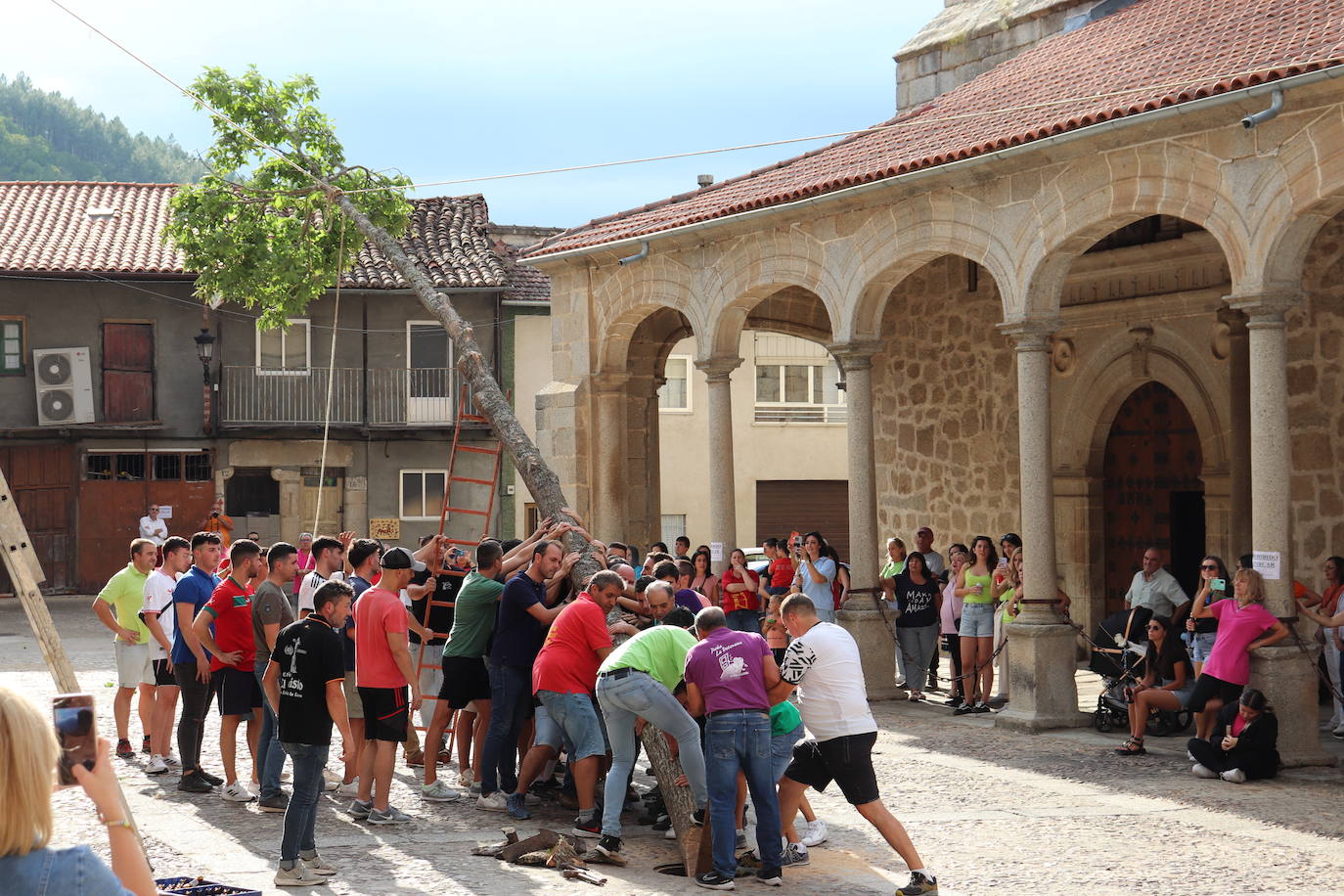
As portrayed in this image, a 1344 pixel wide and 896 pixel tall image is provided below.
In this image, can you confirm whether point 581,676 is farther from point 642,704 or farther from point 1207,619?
point 1207,619

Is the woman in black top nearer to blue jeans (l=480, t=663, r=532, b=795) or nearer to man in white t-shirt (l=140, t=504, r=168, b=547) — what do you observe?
blue jeans (l=480, t=663, r=532, b=795)

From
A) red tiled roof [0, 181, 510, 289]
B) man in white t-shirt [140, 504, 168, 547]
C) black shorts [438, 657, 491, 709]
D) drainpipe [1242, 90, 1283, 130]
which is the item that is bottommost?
black shorts [438, 657, 491, 709]

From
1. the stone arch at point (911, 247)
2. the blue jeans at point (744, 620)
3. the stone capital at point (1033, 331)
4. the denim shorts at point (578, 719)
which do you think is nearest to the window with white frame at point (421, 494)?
the blue jeans at point (744, 620)

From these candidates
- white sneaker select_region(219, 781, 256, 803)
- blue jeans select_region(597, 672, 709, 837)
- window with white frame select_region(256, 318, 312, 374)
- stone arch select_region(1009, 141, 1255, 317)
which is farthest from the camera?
window with white frame select_region(256, 318, 312, 374)

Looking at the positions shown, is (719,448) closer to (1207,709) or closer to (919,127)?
(919,127)

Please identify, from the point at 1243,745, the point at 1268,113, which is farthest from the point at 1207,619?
the point at 1268,113

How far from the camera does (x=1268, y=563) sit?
32.3 ft

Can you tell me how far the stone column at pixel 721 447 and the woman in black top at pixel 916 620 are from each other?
7.17ft

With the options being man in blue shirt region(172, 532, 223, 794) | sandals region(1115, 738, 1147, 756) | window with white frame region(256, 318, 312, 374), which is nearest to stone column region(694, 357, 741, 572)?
sandals region(1115, 738, 1147, 756)

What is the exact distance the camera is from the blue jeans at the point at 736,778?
23.0ft

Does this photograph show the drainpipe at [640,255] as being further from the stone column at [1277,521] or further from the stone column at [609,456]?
the stone column at [1277,521]

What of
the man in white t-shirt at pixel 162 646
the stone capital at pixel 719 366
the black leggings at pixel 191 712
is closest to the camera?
the black leggings at pixel 191 712

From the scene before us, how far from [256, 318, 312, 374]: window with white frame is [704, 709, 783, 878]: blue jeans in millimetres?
22975

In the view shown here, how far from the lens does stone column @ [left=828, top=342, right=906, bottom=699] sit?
43.1 feet
